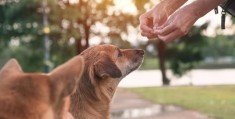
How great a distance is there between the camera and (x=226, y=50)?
7444cm

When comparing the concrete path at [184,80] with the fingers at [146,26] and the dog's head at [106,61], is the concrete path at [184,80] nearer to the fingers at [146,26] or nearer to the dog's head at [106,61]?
the dog's head at [106,61]

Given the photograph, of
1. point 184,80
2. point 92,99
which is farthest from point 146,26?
point 184,80

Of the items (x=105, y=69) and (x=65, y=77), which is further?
(x=105, y=69)

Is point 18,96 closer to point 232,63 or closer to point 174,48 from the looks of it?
point 174,48

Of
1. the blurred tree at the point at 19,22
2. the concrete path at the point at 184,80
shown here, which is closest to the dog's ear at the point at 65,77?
the blurred tree at the point at 19,22

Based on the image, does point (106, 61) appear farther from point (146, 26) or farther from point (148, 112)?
point (148, 112)

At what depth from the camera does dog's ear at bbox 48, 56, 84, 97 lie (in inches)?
88.1

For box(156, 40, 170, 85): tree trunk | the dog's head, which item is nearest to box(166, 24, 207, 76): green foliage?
box(156, 40, 170, 85): tree trunk

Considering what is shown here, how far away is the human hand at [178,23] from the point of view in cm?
360

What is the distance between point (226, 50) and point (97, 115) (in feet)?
232

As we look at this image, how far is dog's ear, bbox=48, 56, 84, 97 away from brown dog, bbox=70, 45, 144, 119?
2.68 metres

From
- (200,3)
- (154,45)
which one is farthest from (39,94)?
(154,45)

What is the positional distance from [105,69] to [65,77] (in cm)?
357

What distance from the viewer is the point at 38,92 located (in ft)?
7.42
